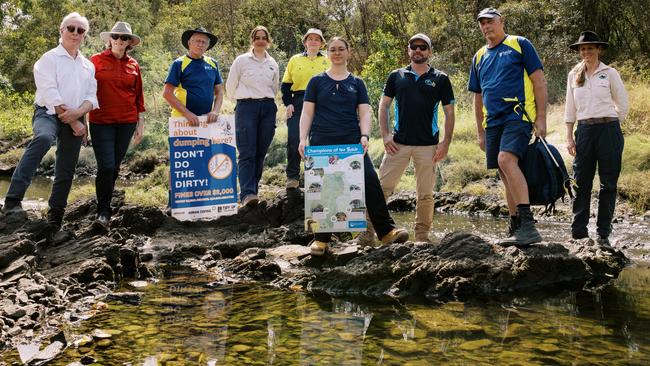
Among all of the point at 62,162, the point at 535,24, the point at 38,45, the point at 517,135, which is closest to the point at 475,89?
the point at 517,135

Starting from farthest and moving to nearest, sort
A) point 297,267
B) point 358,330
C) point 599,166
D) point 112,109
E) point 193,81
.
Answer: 1. point 193,81
2. point 599,166
3. point 112,109
4. point 297,267
5. point 358,330

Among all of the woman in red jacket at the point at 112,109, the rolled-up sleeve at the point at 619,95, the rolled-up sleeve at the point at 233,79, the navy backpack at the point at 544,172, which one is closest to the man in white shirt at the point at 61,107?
the woman in red jacket at the point at 112,109

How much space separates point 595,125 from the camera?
22.3 ft

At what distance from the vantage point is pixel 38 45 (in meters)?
36.2

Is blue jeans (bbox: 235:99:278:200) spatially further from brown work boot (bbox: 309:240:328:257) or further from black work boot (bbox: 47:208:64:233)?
black work boot (bbox: 47:208:64:233)

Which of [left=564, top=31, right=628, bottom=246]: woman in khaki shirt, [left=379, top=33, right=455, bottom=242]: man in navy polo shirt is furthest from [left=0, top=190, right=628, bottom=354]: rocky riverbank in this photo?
[left=379, top=33, right=455, bottom=242]: man in navy polo shirt

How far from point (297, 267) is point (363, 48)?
80.6 ft

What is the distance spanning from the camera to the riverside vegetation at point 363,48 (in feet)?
49.3

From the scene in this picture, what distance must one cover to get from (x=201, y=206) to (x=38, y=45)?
32.9 metres

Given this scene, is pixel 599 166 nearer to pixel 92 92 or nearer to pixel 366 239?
pixel 366 239

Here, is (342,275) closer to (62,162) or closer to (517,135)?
(517,135)

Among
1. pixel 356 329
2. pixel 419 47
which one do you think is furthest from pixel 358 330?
pixel 419 47

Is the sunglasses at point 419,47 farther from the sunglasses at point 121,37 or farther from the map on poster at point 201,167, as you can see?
the sunglasses at point 121,37

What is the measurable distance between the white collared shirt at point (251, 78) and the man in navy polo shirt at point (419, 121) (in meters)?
1.76
